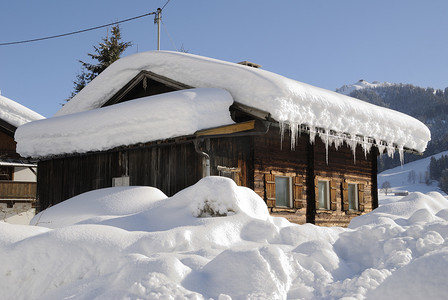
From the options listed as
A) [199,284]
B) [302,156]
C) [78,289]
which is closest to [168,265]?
[199,284]

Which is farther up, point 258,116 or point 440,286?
point 258,116

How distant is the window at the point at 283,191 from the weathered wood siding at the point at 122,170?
2.38 m

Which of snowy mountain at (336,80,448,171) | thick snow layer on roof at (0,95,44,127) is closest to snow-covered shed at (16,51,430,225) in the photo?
thick snow layer on roof at (0,95,44,127)

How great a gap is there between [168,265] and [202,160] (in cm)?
603

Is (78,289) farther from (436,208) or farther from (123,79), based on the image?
(123,79)

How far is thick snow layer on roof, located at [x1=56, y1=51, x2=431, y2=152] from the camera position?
927 cm

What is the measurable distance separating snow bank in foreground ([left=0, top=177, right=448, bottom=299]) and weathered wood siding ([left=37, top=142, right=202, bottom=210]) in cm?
380

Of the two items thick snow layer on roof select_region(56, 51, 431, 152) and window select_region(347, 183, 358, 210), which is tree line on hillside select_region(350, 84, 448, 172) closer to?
window select_region(347, 183, 358, 210)

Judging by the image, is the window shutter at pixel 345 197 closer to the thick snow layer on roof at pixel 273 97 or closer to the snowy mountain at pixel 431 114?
the thick snow layer on roof at pixel 273 97

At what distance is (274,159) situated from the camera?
1102cm

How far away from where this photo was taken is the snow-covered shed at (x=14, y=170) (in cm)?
1956

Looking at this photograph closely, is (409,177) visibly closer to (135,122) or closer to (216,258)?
(135,122)

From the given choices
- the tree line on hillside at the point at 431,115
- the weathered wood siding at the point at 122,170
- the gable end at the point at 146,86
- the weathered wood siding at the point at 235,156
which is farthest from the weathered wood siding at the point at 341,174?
the tree line on hillside at the point at 431,115

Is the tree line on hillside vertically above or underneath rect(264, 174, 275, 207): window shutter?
above
